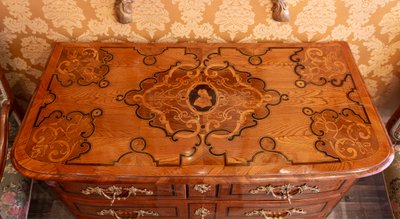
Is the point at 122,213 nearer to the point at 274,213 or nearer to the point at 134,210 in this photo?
the point at 134,210

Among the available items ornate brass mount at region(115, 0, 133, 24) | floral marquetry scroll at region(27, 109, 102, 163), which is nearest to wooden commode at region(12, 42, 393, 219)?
floral marquetry scroll at region(27, 109, 102, 163)

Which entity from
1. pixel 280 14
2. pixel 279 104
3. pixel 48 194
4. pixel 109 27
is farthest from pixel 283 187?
pixel 48 194

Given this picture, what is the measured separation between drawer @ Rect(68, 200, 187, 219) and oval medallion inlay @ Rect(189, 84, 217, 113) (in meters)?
0.41

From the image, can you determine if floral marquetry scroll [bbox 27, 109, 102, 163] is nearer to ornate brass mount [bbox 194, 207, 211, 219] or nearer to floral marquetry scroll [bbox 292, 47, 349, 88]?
ornate brass mount [bbox 194, 207, 211, 219]

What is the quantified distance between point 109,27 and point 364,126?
1186 millimetres

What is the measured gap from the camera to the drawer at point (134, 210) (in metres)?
1.25

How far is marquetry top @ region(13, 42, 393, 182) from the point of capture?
1.01 m

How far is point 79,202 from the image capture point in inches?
49.4

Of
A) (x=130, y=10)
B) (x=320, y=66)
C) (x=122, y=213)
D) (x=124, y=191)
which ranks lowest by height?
(x=122, y=213)

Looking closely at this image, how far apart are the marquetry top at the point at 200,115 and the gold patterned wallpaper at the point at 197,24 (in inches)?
3.5

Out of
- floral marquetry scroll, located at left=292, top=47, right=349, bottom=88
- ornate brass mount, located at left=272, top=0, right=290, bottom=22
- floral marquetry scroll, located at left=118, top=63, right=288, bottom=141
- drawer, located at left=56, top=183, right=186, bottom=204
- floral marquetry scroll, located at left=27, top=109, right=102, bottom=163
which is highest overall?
ornate brass mount, located at left=272, top=0, right=290, bottom=22

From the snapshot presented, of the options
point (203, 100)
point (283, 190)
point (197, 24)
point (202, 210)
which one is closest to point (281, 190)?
point (283, 190)

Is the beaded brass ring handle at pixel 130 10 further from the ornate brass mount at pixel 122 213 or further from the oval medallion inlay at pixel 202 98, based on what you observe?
the ornate brass mount at pixel 122 213

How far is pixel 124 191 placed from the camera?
115 centimetres
